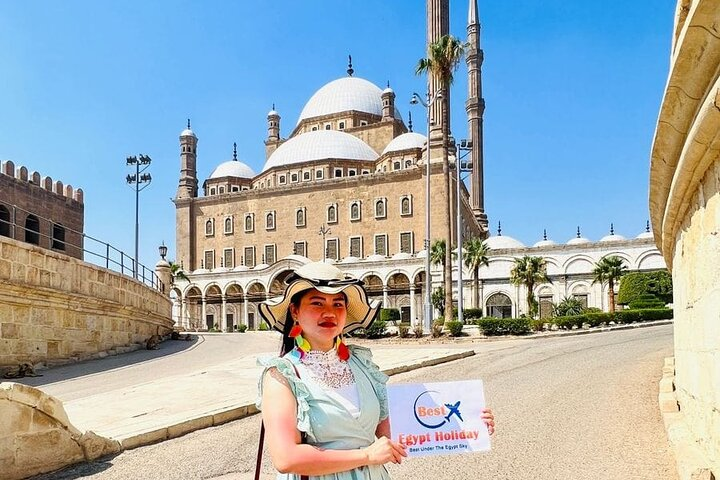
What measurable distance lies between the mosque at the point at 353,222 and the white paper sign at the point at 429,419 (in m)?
45.9

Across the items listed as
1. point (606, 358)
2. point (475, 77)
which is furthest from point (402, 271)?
point (606, 358)

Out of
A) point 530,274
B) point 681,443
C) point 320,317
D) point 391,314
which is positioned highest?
point 530,274

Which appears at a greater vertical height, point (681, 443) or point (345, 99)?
point (345, 99)

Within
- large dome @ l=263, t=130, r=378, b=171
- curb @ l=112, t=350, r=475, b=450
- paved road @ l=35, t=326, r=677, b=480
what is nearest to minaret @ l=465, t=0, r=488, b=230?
large dome @ l=263, t=130, r=378, b=171

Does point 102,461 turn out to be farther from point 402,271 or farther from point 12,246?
point 402,271

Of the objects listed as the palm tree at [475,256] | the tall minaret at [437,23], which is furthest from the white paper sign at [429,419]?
the tall minaret at [437,23]

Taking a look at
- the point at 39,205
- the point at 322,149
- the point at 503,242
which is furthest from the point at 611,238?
the point at 39,205

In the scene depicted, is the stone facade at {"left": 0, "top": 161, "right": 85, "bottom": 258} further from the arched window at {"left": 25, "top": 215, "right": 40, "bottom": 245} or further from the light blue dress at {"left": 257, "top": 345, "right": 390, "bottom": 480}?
the light blue dress at {"left": 257, "top": 345, "right": 390, "bottom": 480}

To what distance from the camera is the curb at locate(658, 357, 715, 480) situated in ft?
11.7

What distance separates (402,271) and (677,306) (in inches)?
1816

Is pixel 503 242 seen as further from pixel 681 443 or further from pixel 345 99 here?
pixel 681 443

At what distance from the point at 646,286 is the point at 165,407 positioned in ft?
125

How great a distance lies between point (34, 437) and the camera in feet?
18.4

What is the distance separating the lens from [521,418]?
7621 mm
